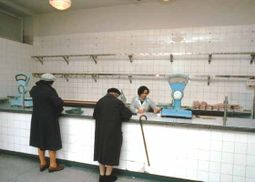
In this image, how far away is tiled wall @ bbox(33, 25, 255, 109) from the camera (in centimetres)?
360

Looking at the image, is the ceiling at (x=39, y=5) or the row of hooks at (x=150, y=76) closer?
the row of hooks at (x=150, y=76)

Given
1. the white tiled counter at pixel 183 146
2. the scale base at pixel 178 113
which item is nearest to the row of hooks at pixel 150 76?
the white tiled counter at pixel 183 146

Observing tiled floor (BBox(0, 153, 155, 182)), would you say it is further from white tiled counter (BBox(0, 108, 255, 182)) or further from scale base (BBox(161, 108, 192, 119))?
scale base (BBox(161, 108, 192, 119))

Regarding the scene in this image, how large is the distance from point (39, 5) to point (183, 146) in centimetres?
387

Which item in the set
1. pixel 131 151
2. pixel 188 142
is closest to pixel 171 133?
pixel 188 142

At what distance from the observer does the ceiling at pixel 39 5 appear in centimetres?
404

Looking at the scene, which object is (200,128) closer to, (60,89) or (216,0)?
(216,0)

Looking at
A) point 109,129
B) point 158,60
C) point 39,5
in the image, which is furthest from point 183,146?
point 39,5

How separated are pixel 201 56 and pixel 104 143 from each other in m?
2.41

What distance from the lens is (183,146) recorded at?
240 cm

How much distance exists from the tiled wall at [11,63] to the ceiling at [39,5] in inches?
27.9

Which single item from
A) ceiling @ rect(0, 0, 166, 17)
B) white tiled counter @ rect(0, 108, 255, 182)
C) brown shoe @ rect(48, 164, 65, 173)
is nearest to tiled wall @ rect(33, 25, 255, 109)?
ceiling @ rect(0, 0, 166, 17)

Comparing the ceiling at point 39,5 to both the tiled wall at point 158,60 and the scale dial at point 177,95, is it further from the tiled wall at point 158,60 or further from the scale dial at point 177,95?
the scale dial at point 177,95

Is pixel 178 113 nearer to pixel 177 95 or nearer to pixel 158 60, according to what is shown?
pixel 177 95
